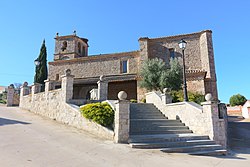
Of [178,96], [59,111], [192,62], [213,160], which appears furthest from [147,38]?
[213,160]

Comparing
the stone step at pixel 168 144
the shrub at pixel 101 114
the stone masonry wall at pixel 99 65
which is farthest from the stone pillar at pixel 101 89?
the stone masonry wall at pixel 99 65

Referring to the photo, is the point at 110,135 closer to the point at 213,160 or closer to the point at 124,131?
the point at 124,131

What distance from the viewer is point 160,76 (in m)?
18.1

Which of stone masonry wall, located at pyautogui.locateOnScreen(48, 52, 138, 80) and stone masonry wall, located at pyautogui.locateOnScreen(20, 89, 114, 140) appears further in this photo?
stone masonry wall, located at pyautogui.locateOnScreen(48, 52, 138, 80)

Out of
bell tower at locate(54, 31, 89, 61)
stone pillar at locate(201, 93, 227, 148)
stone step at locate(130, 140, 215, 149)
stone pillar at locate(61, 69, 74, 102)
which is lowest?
stone step at locate(130, 140, 215, 149)

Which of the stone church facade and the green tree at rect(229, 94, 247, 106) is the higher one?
the stone church facade

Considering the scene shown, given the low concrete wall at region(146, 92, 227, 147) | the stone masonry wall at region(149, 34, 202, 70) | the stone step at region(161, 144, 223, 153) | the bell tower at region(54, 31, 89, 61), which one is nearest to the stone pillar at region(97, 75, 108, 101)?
the low concrete wall at region(146, 92, 227, 147)

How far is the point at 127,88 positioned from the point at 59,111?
14515 mm

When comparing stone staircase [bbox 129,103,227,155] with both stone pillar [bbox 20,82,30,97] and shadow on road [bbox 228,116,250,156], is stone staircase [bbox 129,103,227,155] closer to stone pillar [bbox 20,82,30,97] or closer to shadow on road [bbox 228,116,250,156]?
shadow on road [bbox 228,116,250,156]

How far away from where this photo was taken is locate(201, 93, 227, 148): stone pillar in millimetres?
7439

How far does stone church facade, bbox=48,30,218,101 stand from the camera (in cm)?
2130

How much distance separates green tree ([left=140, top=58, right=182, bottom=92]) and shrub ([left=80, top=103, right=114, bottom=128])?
10398 mm

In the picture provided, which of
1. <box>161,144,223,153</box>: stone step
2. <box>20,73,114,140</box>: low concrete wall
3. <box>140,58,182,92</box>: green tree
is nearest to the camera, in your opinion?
<box>161,144,223,153</box>: stone step

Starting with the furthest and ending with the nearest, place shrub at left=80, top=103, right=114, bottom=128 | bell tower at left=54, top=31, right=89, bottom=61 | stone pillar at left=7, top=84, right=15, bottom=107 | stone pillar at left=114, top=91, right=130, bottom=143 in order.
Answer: bell tower at left=54, top=31, right=89, bottom=61
stone pillar at left=7, top=84, right=15, bottom=107
shrub at left=80, top=103, right=114, bottom=128
stone pillar at left=114, top=91, right=130, bottom=143
